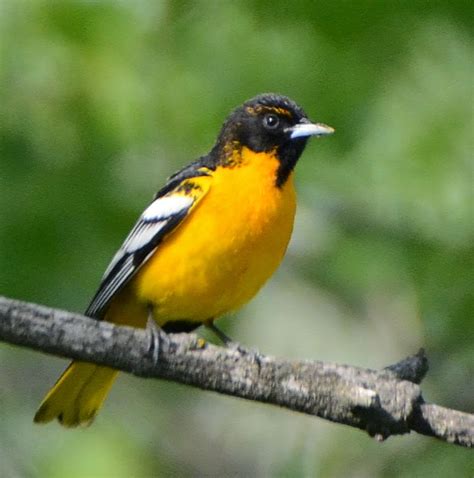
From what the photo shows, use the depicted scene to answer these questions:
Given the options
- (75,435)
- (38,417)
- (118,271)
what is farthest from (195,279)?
(75,435)

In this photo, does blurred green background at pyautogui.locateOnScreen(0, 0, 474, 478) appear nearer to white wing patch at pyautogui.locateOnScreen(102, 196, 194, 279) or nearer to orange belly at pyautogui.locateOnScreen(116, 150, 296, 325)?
white wing patch at pyautogui.locateOnScreen(102, 196, 194, 279)

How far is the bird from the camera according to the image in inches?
232

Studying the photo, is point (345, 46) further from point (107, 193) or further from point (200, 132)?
point (107, 193)

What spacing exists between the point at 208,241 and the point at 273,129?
1.00 metres

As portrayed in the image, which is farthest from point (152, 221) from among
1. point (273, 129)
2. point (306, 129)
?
point (306, 129)

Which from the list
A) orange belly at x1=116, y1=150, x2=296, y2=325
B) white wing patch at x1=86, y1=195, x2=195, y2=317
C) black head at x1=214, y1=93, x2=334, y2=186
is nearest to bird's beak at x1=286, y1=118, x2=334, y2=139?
black head at x1=214, y1=93, x2=334, y2=186

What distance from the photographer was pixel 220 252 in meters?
5.82

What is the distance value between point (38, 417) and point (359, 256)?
105 inches

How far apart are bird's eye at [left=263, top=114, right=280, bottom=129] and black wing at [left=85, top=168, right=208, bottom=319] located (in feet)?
1.78

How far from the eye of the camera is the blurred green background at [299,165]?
6.73 metres

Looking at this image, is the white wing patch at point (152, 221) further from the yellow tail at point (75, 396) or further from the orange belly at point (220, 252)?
the yellow tail at point (75, 396)

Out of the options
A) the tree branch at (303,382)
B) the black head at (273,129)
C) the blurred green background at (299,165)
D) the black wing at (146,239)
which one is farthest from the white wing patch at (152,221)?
the tree branch at (303,382)

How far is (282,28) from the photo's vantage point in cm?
671

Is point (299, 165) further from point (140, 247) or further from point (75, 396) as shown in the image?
point (75, 396)
